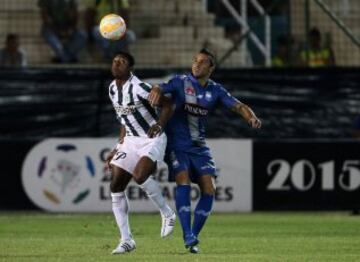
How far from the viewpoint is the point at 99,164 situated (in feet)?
71.8

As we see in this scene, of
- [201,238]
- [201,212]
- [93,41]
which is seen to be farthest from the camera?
[93,41]

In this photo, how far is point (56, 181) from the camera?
71.5ft

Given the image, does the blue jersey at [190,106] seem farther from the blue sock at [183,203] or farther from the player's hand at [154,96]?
the blue sock at [183,203]

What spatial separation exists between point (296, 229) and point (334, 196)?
425 cm

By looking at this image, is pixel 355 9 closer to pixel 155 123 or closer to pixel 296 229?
pixel 296 229

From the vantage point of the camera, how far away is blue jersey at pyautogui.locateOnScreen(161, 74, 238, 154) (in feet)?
46.4

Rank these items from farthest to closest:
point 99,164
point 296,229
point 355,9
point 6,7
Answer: point 355,9, point 6,7, point 99,164, point 296,229

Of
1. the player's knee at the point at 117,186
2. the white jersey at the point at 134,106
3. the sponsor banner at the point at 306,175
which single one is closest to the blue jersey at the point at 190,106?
the white jersey at the point at 134,106

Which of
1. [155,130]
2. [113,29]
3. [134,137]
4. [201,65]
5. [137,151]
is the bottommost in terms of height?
[137,151]

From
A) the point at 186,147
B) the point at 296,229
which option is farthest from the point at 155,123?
the point at 296,229

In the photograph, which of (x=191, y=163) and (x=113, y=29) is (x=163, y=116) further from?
(x=113, y=29)

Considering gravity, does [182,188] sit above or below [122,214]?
above

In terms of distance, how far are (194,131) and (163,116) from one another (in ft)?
1.46

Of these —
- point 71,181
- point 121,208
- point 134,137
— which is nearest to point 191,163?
point 134,137
